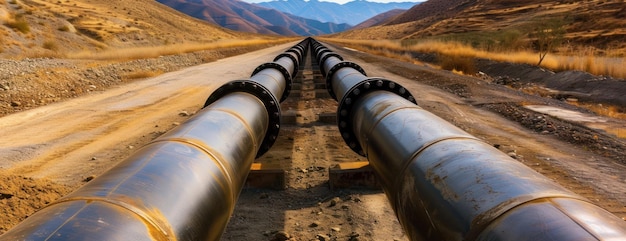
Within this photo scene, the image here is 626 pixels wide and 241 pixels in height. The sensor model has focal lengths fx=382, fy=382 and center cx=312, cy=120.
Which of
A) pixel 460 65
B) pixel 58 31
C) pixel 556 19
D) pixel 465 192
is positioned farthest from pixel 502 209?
pixel 58 31

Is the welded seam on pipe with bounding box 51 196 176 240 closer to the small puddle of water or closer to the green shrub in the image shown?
the small puddle of water

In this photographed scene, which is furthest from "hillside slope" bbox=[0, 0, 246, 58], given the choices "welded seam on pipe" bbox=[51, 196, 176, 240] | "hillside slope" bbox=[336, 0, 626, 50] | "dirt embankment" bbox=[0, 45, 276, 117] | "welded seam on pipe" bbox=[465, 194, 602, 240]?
"hillside slope" bbox=[336, 0, 626, 50]

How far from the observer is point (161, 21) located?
228 feet

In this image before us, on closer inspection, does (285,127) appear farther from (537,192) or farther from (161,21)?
(161,21)

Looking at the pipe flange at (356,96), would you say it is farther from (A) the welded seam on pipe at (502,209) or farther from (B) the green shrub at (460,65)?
(B) the green shrub at (460,65)

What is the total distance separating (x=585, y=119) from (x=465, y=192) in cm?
993

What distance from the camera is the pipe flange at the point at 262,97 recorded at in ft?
15.2

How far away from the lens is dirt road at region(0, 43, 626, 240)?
4.68m

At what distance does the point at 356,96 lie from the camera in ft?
15.9

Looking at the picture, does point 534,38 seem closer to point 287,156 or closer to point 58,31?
point 287,156

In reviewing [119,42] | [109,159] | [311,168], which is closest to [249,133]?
[311,168]

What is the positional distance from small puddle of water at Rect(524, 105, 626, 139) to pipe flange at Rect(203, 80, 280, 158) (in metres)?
7.76

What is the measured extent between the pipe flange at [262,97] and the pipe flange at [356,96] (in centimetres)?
85

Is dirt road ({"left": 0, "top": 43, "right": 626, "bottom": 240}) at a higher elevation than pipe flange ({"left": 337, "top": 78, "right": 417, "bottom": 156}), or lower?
lower
